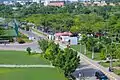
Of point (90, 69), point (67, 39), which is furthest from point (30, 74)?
point (67, 39)

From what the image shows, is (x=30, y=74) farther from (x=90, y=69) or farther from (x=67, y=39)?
(x=67, y=39)

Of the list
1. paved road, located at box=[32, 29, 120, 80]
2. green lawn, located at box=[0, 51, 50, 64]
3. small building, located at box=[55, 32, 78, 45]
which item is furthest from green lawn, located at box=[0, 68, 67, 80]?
small building, located at box=[55, 32, 78, 45]

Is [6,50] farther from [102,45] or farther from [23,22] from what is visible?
[23,22]

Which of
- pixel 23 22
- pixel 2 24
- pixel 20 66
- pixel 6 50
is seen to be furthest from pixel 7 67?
pixel 23 22

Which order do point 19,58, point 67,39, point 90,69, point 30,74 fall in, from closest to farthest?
1. point 30,74
2. point 90,69
3. point 19,58
4. point 67,39

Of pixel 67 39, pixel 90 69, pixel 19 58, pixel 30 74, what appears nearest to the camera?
pixel 30 74

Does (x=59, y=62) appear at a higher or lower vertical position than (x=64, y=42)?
higher

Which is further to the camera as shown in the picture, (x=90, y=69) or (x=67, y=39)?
(x=67, y=39)
